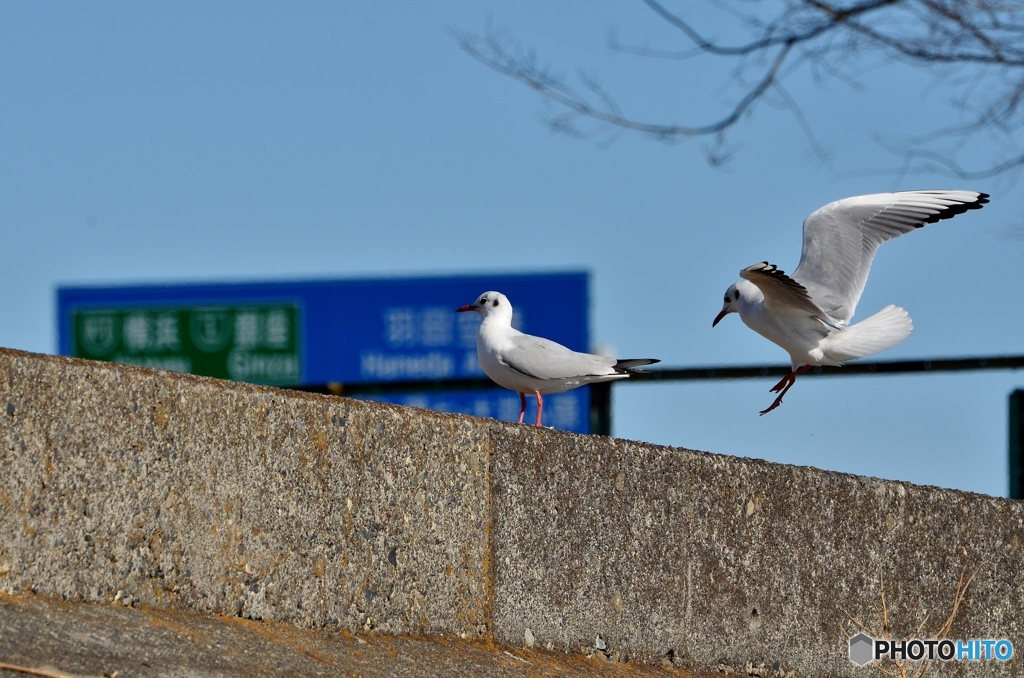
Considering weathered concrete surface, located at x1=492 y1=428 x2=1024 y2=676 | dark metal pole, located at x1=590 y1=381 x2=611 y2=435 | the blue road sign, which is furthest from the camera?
the blue road sign

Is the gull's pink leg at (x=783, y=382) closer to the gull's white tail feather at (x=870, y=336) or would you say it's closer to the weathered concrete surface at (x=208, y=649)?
the gull's white tail feather at (x=870, y=336)

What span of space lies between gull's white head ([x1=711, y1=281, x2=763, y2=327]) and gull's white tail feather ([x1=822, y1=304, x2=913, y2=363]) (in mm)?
451

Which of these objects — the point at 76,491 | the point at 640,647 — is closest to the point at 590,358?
the point at 640,647

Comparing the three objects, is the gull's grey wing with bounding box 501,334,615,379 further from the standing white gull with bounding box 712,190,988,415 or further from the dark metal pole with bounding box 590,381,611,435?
the standing white gull with bounding box 712,190,988,415

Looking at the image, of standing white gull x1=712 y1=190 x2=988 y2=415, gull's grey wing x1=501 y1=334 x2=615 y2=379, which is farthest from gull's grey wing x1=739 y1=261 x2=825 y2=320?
gull's grey wing x1=501 y1=334 x2=615 y2=379

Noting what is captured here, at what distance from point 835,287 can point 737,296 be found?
53 centimetres

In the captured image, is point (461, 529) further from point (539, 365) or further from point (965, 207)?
point (965, 207)

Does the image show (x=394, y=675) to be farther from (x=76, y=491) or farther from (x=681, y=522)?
(x=681, y=522)

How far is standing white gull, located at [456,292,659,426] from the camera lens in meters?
6.43

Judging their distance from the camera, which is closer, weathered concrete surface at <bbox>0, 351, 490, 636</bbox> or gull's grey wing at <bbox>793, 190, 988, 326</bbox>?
weathered concrete surface at <bbox>0, 351, 490, 636</bbox>

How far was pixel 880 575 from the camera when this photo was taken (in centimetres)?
535

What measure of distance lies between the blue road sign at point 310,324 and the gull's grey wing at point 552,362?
21.5ft

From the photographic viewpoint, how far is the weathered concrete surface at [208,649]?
3139 mm

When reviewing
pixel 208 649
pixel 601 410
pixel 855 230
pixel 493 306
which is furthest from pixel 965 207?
pixel 208 649
